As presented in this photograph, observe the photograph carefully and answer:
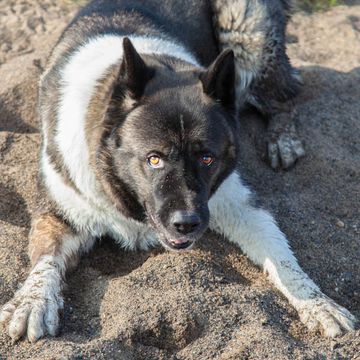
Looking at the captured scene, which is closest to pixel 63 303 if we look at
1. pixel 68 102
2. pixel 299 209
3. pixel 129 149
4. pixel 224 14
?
pixel 129 149

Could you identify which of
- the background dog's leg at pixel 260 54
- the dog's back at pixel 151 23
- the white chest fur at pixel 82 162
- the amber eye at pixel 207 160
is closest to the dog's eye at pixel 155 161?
the amber eye at pixel 207 160

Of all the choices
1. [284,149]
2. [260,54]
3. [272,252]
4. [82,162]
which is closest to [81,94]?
[82,162]

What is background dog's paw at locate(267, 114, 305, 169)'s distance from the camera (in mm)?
5168

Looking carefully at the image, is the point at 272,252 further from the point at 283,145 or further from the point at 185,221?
the point at 283,145

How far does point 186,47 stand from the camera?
197 inches

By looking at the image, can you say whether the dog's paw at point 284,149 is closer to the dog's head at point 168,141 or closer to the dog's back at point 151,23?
the dog's back at point 151,23

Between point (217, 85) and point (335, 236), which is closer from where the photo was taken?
point (217, 85)

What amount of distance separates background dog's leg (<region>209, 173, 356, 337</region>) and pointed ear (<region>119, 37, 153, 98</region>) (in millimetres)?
916

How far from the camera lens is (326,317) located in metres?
3.66

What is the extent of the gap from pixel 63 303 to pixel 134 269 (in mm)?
511

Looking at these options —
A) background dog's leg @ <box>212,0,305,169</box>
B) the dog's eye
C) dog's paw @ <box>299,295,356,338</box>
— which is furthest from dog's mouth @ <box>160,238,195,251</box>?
background dog's leg @ <box>212,0,305,169</box>

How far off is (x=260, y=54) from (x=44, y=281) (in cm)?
280

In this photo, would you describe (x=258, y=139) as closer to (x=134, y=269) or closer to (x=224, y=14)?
(x=224, y=14)

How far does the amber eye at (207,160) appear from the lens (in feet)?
12.1
